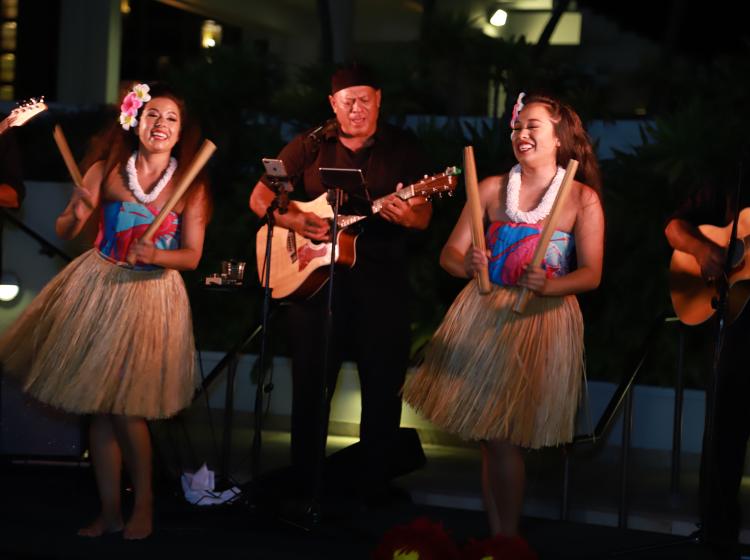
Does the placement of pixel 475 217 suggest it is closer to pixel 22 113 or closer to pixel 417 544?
pixel 417 544

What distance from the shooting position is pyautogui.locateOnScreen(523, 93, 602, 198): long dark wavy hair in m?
3.82

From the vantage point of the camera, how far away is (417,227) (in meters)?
4.38

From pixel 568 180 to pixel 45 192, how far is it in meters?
4.12

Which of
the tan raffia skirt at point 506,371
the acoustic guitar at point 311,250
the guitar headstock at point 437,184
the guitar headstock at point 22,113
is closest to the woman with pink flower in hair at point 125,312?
the guitar headstock at point 22,113

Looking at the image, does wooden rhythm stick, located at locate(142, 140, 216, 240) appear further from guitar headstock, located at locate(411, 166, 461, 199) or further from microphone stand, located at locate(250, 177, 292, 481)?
guitar headstock, located at locate(411, 166, 461, 199)

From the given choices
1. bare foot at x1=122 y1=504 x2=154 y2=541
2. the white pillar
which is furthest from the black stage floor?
the white pillar

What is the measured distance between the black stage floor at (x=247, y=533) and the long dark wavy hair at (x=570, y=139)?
1136 millimetres

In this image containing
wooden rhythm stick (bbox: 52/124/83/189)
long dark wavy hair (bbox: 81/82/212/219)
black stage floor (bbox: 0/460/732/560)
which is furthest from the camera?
Result: long dark wavy hair (bbox: 81/82/212/219)

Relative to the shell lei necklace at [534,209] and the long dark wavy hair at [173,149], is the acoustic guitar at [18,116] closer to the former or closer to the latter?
the long dark wavy hair at [173,149]

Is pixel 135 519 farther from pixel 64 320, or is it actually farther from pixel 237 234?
pixel 237 234

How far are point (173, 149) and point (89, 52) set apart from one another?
22.7 feet

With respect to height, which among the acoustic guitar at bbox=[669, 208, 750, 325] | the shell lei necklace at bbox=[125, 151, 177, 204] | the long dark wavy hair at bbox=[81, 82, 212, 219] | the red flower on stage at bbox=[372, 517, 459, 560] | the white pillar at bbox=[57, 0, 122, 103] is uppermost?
the white pillar at bbox=[57, 0, 122, 103]

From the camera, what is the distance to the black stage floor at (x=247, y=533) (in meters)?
3.95

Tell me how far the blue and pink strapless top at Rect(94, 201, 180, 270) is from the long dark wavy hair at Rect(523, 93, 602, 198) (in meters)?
1.25
